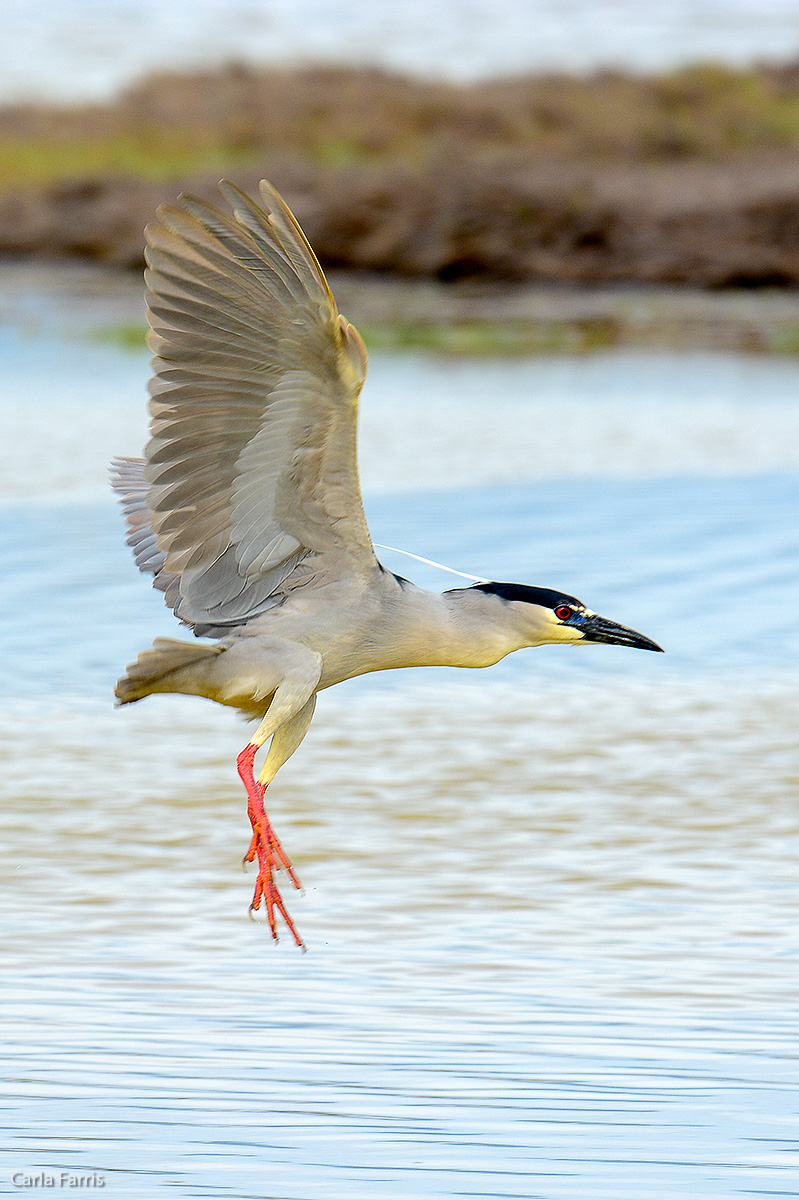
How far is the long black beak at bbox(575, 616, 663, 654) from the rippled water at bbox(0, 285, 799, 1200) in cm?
62

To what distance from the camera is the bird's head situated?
17.9ft

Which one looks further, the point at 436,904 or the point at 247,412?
the point at 436,904

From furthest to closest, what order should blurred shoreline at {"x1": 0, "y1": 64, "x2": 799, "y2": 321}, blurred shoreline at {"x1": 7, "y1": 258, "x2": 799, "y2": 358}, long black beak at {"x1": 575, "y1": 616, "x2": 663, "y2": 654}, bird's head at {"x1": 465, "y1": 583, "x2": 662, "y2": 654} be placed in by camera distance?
1. blurred shoreline at {"x1": 0, "y1": 64, "x2": 799, "y2": 321}
2. blurred shoreline at {"x1": 7, "y1": 258, "x2": 799, "y2": 358}
3. long black beak at {"x1": 575, "y1": 616, "x2": 663, "y2": 654}
4. bird's head at {"x1": 465, "y1": 583, "x2": 662, "y2": 654}

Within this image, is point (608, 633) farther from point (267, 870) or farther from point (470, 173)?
point (470, 173)

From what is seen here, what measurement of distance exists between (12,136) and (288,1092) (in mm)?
33974

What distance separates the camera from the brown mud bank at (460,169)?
24516 mm

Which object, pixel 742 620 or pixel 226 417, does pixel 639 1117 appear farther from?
pixel 742 620

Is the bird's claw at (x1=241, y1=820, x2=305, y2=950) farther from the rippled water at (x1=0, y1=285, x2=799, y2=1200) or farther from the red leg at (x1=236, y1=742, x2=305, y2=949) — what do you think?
the rippled water at (x1=0, y1=285, x2=799, y2=1200)

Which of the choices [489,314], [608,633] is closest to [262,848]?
[608,633]

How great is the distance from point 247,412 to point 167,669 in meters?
0.73

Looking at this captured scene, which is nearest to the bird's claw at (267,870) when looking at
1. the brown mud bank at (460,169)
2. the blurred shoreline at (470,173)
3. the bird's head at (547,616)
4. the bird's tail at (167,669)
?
the bird's tail at (167,669)

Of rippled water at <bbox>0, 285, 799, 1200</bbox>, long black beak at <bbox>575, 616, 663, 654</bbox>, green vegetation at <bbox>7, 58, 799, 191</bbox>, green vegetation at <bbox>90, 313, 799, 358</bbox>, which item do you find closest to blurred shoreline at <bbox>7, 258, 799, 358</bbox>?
green vegetation at <bbox>90, 313, 799, 358</bbox>

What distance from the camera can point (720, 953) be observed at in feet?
16.8

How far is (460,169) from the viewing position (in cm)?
2633
